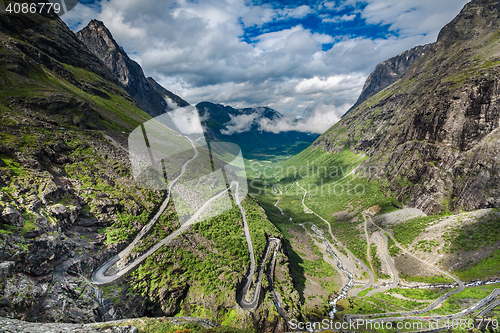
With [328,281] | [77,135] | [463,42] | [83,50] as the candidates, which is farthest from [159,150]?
[463,42]
